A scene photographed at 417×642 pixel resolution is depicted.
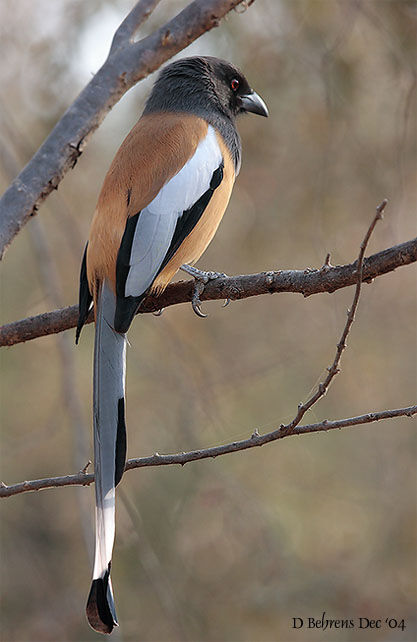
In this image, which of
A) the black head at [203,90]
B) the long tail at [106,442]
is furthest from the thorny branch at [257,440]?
the black head at [203,90]

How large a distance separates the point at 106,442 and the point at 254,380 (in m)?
3.04

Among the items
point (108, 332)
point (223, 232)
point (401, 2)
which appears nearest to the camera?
point (108, 332)

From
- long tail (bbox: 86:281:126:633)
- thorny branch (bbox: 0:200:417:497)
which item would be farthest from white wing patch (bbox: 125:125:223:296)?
thorny branch (bbox: 0:200:417:497)

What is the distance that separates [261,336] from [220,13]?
414cm

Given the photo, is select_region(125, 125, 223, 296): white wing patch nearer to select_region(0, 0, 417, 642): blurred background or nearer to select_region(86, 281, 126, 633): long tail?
select_region(86, 281, 126, 633): long tail

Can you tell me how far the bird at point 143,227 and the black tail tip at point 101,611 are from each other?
185mm

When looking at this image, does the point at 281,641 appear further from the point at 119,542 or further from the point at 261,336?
the point at 261,336

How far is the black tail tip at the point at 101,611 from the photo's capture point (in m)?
2.10

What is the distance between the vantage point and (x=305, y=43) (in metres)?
4.51

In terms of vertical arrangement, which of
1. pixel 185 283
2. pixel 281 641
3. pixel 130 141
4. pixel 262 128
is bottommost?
pixel 281 641

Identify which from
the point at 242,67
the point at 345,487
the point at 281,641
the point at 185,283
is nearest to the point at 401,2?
the point at 242,67

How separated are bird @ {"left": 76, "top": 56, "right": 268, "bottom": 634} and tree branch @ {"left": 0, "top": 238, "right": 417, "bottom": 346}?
63mm

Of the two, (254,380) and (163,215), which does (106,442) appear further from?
(254,380)

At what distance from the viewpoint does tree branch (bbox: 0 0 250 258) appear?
2.31m
